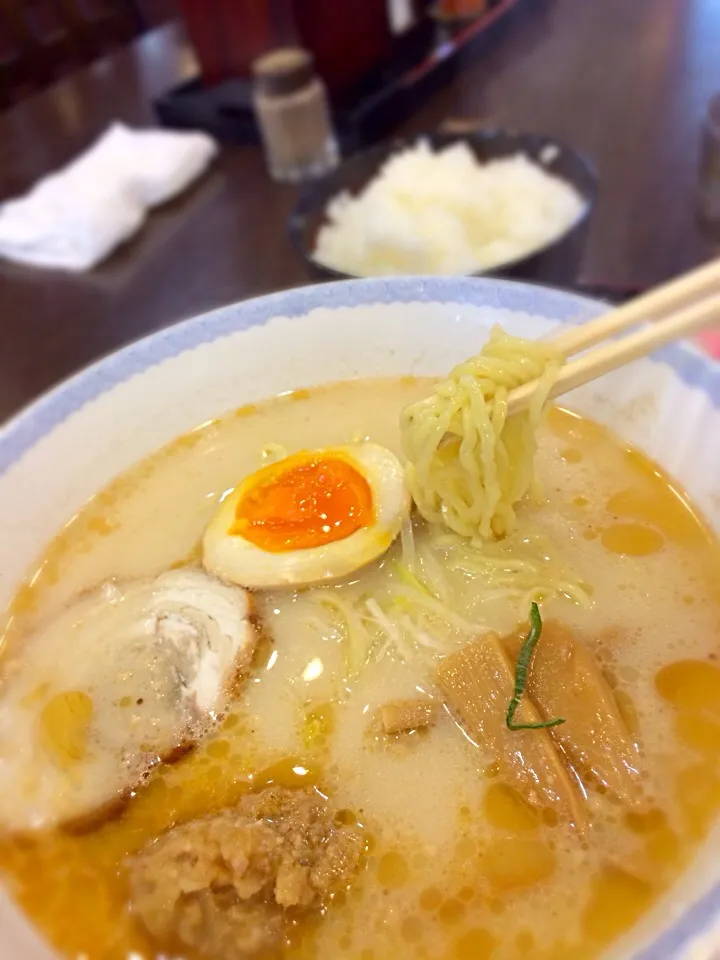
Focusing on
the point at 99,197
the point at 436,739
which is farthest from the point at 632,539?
the point at 99,197

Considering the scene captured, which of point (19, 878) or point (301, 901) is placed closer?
point (301, 901)

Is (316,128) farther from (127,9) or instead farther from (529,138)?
(127,9)

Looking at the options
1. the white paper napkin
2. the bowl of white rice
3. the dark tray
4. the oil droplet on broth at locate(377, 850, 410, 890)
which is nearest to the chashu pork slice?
the oil droplet on broth at locate(377, 850, 410, 890)

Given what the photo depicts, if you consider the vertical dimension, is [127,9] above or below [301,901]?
above

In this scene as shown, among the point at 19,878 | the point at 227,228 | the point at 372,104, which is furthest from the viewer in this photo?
the point at 372,104

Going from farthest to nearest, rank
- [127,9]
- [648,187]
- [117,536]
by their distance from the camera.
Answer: [127,9] → [648,187] → [117,536]

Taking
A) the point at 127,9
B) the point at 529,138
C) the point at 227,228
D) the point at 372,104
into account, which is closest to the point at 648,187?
the point at 529,138

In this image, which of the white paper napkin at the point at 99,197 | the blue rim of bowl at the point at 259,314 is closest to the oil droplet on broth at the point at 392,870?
the blue rim of bowl at the point at 259,314

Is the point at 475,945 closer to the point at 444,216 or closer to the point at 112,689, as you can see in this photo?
the point at 112,689
